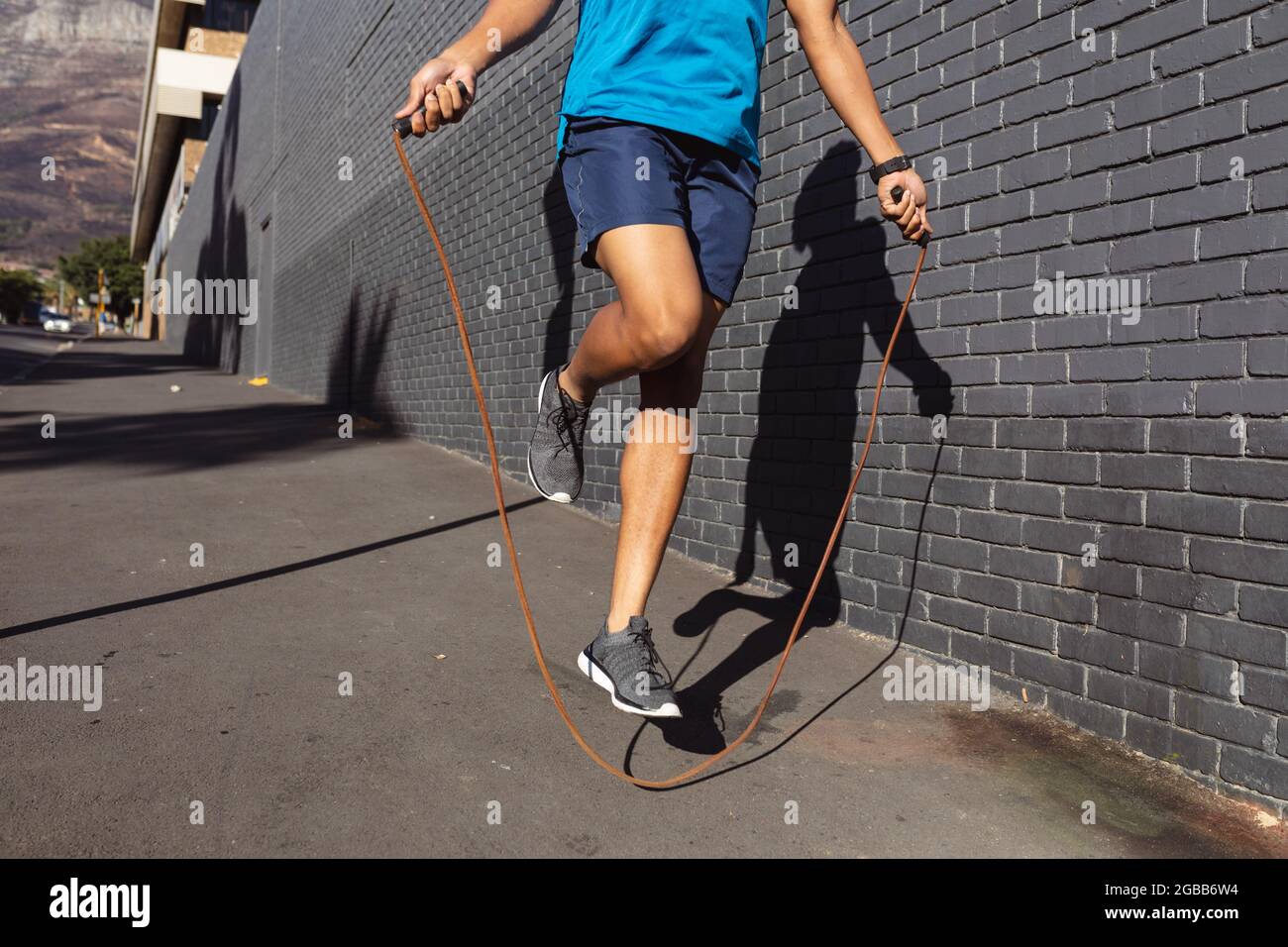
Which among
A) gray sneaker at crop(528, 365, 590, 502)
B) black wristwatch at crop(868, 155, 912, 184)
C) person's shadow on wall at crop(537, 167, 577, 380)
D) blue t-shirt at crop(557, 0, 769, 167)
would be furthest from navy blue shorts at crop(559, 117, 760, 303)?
person's shadow on wall at crop(537, 167, 577, 380)

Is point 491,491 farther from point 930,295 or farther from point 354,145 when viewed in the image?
point 354,145

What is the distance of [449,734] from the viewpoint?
281cm

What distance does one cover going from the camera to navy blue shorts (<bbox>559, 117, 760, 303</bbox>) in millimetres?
2529

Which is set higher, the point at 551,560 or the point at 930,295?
the point at 930,295

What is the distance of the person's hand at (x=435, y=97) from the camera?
2393mm

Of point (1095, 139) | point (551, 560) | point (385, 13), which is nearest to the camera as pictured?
point (1095, 139)

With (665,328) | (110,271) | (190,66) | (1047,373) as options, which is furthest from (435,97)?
(110,271)

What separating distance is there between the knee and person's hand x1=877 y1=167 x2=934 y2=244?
64 centimetres

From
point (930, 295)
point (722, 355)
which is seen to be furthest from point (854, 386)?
point (722, 355)

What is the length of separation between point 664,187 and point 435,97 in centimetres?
59

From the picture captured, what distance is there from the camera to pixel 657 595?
15.0 ft

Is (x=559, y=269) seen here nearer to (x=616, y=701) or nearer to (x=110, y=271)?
(x=616, y=701)
